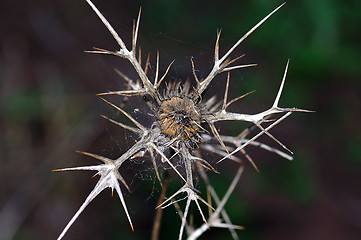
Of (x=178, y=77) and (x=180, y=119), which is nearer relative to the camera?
(x=180, y=119)

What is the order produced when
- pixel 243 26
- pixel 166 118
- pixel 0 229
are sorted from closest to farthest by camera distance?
pixel 166 118, pixel 0 229, pixel 243 26

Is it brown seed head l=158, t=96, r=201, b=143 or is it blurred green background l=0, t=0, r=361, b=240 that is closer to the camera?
brown seed head l=158, t=96, r=201, b=143

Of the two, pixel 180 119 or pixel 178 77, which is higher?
pixel 180 119

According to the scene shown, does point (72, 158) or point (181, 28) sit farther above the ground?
point (181, 28)

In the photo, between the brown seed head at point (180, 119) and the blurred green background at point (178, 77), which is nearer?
the brown seed head at point (180, 119)

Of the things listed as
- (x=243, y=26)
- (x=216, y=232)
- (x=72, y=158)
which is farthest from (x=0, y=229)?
(x=243, y=26)

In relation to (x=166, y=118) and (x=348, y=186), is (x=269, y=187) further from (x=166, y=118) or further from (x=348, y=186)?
(x=166, y=118)

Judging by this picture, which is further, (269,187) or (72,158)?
(269,187)

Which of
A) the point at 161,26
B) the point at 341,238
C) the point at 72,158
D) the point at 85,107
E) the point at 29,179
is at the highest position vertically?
the point at 161,26
